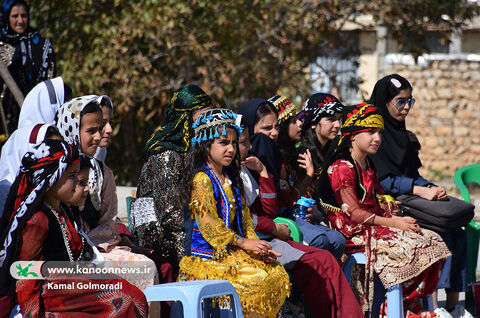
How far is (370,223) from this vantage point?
4.73 metres

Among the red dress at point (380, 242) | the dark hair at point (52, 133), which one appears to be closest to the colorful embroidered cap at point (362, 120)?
the red dress at point (380, 242)

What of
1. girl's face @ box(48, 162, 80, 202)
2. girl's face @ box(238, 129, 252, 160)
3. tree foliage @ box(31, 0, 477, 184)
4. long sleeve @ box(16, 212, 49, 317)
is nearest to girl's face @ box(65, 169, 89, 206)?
girl's face @ box(48, 162, 80, 202)

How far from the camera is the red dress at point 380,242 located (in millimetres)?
4668

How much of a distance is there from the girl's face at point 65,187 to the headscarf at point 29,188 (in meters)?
0.04

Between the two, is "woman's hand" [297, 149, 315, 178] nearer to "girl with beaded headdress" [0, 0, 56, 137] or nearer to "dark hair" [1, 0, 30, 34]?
"girl with beaded headdress" [0, 0, 56, 137]

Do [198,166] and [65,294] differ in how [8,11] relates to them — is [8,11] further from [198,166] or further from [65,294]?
[65,294]

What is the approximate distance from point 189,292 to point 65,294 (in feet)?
1.75

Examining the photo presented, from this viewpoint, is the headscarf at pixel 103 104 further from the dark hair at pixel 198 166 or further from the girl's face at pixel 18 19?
the girl's face at pixel 18 19

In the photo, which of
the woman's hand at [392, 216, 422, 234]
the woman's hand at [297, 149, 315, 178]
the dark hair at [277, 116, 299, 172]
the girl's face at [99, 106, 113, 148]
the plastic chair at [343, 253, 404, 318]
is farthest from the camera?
the dark hair at [277, 116, 299, 172]

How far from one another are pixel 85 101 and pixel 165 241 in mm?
918

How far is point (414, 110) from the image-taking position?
575 inches

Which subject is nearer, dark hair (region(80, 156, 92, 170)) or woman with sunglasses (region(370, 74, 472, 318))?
dark hair (region(80, 156, 92, 170))

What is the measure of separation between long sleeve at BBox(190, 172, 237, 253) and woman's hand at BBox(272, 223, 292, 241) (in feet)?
1.93

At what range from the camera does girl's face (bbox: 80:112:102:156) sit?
4.17 meters
